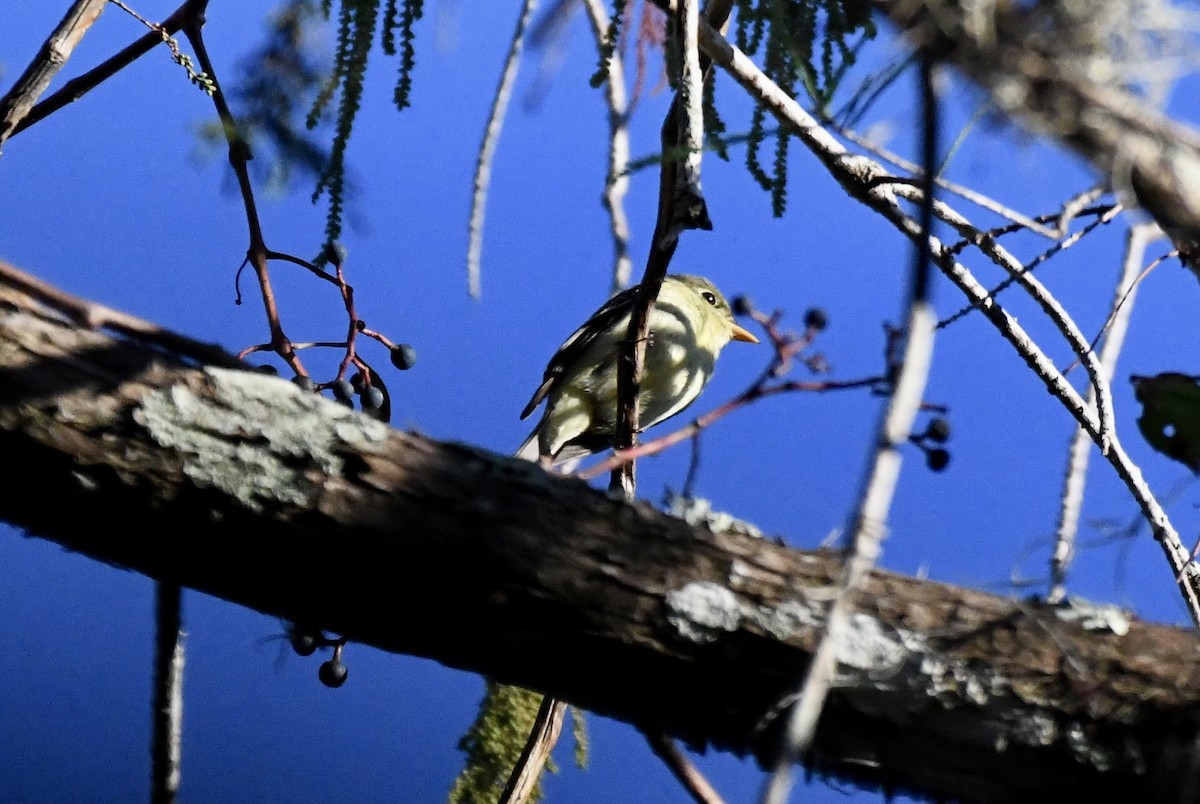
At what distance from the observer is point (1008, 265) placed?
5.22 feet

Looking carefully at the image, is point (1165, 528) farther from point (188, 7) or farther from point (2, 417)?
point (188, 7)

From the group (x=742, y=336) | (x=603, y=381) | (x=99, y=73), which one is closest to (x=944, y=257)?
(x=99, y=73)

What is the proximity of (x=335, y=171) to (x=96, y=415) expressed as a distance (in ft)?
2.48

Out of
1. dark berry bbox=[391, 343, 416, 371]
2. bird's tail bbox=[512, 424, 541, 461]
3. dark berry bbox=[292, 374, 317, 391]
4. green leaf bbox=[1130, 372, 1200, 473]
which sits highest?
bird's tail bbox=[512, 424, 541, 461]

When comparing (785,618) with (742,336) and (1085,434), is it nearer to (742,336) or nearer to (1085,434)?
(1085,434)

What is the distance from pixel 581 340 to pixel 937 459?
142cm

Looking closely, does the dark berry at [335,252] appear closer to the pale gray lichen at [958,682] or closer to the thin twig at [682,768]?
the thin twig at [682,768]

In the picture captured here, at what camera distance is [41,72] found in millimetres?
1571

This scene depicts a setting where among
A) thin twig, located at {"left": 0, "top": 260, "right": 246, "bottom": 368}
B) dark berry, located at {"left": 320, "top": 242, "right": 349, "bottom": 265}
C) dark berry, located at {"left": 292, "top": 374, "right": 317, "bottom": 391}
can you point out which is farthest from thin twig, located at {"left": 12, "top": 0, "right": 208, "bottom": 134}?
thin twig, located at {"left": 0, "top": 260, "right": 246, "bottom": 368}

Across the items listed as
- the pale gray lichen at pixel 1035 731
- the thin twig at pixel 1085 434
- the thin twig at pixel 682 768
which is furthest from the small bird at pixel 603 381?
the pale gray lichen at pixel 1035 731

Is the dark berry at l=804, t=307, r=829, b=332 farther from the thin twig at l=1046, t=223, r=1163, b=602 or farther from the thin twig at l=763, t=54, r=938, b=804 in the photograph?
the thin twig at l=763, t=54, r=938, b=804

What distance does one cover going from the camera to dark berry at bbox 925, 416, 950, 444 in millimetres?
1667

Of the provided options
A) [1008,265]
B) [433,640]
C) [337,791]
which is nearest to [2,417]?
[433,640]

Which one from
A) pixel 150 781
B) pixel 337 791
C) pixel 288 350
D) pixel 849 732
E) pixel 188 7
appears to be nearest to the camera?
pixel 849 732
